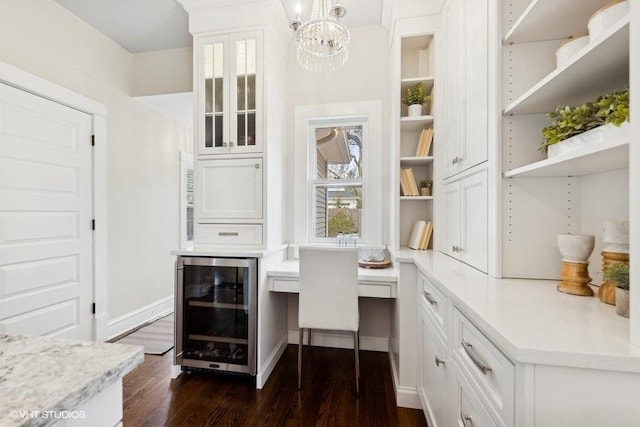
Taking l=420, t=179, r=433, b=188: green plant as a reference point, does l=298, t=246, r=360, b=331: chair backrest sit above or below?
below

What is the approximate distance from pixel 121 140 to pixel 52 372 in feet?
10.4

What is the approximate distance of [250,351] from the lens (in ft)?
7.11

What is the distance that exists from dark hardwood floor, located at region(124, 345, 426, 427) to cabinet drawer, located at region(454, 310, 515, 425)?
3.36ft

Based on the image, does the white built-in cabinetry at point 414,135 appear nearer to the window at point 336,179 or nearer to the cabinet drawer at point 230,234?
the window at point 336,179

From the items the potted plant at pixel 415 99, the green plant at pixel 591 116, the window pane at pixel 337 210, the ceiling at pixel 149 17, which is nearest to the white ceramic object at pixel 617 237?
the green plant at pixel 591 116

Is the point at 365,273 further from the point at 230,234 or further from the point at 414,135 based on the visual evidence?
the point at 414,135

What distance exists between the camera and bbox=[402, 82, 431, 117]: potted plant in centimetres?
243

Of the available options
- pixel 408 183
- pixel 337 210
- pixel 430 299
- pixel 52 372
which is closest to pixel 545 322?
pixel 430 299

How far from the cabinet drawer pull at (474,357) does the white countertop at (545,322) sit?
0.11m

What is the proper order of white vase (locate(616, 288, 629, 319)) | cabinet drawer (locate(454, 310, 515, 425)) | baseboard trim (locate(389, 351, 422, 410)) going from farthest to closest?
baseboard trim (locate(389, 351, 422, 410))
white vase (locate(616, 288, 629, 319))
cabinet drawer (locate(454, 310, 515, 425))

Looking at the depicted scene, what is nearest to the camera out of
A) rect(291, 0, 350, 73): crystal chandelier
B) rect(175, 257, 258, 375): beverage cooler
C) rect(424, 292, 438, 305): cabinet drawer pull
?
rect(424, 292, 438, 305): cabinet drawer pull

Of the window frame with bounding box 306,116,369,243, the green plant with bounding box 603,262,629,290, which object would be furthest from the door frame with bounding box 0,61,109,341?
the green plant with bounding box 603,262,629,290

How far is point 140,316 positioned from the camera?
3.26 metres

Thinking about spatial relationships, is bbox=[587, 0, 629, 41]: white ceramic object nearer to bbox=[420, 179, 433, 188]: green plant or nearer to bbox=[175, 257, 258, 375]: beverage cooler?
bbox=[420, 179, 433, 188]: green plant
